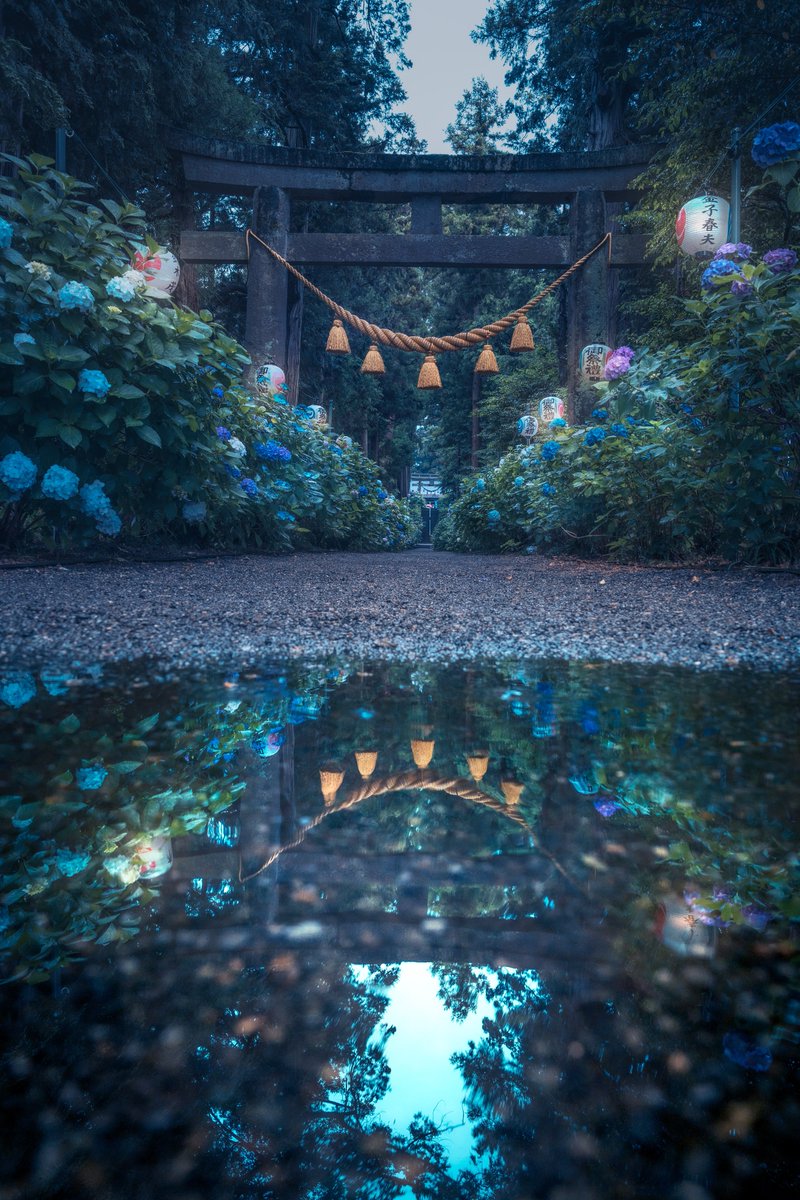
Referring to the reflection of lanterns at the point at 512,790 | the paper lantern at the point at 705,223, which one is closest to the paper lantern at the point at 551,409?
the paper lantern at the point at 705,223

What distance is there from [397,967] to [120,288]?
4.02m

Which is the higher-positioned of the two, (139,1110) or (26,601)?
(26,601)

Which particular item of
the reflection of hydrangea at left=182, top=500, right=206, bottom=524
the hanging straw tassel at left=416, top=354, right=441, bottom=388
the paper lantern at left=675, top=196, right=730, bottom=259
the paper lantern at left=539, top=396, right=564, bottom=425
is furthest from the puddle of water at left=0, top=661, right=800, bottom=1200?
the paper lantern at left=539, top=396, right=564, bottom=425

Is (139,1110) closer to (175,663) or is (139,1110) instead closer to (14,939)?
(14,939)

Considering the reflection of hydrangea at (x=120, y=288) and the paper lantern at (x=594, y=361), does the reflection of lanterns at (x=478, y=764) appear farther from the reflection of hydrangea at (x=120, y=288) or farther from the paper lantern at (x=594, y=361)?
the paper lantern at (x=594, y=361)

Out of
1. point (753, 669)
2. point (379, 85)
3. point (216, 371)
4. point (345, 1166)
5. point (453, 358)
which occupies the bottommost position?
point (345, 1166)

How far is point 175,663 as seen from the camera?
1.92 m

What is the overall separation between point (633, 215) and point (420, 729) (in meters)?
9.40

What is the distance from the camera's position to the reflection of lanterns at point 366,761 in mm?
1159

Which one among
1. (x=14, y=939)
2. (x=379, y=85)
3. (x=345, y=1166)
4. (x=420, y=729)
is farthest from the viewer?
(x=379, y=85)

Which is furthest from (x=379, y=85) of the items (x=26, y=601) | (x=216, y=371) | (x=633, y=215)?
(x=26, y=601)

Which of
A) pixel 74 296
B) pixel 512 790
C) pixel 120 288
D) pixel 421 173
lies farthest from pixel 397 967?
pixel 421 173

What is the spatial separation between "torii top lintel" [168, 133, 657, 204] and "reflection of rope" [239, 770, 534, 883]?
9.96m

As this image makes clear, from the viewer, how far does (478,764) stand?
1208 mm
